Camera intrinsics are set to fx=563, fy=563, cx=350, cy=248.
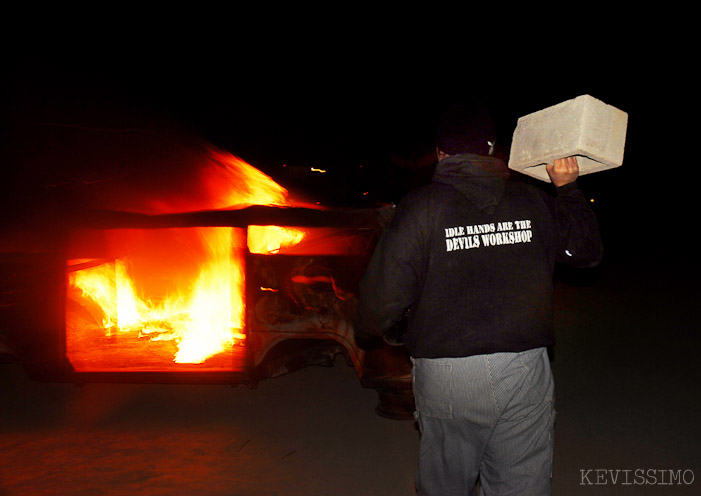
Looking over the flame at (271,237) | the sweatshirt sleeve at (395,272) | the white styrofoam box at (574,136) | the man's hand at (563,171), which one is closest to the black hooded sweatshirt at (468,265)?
the sweatshirt sleeve at (395,272)

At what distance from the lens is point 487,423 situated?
219cm

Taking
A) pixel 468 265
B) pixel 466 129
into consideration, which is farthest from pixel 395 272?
pixel 466 129

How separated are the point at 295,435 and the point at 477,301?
2771 mm

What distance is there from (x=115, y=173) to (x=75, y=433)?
8.44 feet

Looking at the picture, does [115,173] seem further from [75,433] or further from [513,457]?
[513,457]

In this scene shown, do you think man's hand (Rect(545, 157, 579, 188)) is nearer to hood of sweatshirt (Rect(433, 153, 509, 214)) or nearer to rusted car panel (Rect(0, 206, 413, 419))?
hood of sweatshirt (Rect(433, 153, 509, 214))

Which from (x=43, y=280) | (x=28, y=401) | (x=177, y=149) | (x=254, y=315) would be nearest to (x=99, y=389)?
(x=28, y=401)

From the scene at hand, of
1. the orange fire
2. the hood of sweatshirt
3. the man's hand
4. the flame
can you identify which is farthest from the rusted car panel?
the hood of sweatshirt

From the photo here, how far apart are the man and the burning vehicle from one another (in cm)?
213

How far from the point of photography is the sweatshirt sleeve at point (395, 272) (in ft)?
7.06

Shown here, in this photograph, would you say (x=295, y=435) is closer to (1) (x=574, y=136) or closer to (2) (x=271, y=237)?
(2) (x=271, y=237)

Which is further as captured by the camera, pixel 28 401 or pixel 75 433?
pixel 28 401

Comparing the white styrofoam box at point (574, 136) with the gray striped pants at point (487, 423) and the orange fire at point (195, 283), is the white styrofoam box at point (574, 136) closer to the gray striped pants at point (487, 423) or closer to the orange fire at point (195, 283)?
the gray striped pants at point (487, 423)

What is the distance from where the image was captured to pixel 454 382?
2.20m
